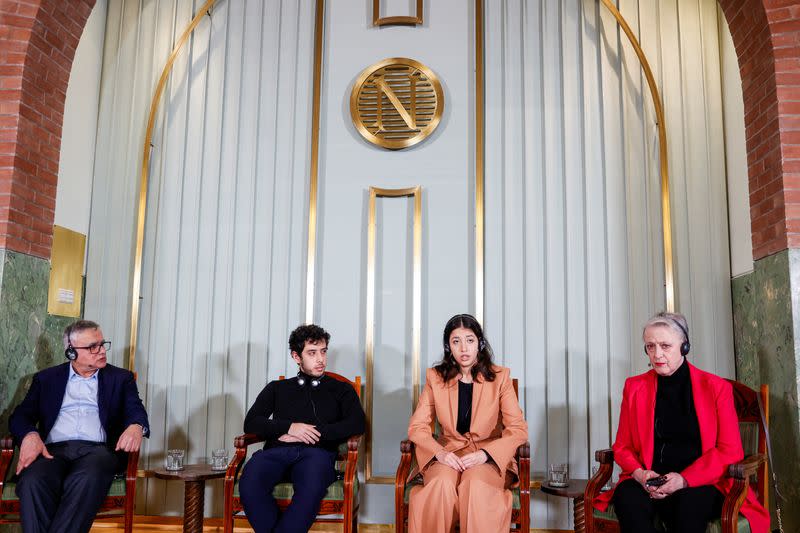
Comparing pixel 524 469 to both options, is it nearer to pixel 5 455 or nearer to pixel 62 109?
pixel 5 455

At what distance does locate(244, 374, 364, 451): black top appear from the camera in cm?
360

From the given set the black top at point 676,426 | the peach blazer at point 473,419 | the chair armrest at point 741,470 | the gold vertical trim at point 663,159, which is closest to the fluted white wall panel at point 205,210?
the peach blazer at point 473,419

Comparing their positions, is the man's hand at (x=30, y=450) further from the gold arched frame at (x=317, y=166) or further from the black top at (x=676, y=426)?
the black top at (x=676, y=426)

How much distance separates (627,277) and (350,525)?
7.03 ft

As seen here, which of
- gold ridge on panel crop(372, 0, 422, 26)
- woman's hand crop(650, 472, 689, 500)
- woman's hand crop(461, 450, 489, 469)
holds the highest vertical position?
gold ridge on panel crop(372, 0, 422, 26)

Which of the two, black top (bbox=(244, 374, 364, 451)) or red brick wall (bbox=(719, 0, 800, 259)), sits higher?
red brick wall (bbox=(719, 0, 800, 259))

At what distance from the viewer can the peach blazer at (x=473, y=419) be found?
3404mm

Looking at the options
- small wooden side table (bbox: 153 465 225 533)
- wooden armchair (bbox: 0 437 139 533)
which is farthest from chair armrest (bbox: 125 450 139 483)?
small wooden side table (bbox: 153 465 225 533)

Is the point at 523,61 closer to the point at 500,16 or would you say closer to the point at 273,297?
the point at 500,16

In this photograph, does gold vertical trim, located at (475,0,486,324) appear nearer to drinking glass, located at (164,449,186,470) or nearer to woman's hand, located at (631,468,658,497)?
woman's hand, located at (631,468,658,497)

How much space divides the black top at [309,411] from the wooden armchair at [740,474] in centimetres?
118

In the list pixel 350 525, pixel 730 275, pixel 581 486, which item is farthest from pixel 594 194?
pixel 350 525

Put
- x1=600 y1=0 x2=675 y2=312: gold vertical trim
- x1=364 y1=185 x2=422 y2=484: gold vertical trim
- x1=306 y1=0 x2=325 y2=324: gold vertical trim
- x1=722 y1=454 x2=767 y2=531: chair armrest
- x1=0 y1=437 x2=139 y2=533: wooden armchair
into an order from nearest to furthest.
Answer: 1. x1=722 y1=454 x2=767 y2=531: chair armrest
2. x1=0 y1=437 x2=139 y2=533: wooden armchair
3. x1=600 y1=0 x2=675 y2=312: gold vertical trim
4. x1=364 y1=185 x2=422 y2=484: gold vertical trim
5. x1=306 y1=0 x2=325 y2=324: gold vertical trim

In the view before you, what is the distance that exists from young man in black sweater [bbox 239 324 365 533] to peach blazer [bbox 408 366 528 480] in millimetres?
356
